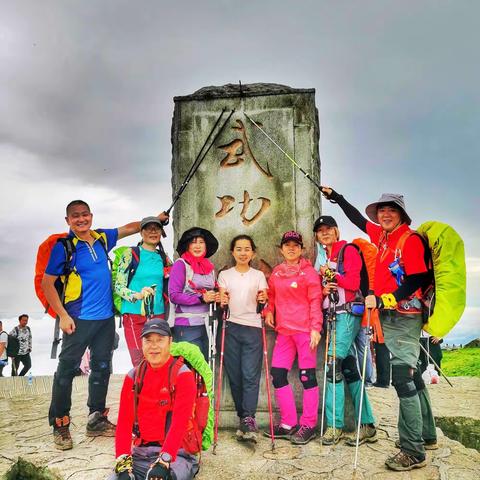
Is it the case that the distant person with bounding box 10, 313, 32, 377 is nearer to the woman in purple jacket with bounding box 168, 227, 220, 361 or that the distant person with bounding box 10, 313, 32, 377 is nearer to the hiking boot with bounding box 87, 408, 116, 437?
the hiking boot with bounding box 87, 408, 116, 437

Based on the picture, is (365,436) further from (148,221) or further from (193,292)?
(148,221)

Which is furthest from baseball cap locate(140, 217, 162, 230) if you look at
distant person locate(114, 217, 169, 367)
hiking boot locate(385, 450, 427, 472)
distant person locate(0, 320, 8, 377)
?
distant person locate(0, 320, 8, 377)

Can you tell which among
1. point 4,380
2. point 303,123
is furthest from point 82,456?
point 4,380

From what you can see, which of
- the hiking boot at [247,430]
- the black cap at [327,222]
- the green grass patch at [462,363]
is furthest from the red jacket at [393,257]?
the green grass patch at [462,363]

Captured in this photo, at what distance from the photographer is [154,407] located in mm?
3898

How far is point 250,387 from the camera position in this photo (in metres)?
5.48

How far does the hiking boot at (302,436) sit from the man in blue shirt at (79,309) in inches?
91.8

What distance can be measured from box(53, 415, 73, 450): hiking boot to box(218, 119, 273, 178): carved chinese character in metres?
3.93

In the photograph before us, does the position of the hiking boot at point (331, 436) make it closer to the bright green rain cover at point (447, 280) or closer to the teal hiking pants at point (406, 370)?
the teal hiking pants at point (406, 370)

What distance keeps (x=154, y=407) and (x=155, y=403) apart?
4 cm

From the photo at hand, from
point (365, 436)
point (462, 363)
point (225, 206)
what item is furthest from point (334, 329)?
point (462, 363)

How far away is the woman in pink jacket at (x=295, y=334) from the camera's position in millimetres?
5352

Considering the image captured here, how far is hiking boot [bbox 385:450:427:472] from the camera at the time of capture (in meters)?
4.56

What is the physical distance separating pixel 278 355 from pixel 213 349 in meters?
0.80
